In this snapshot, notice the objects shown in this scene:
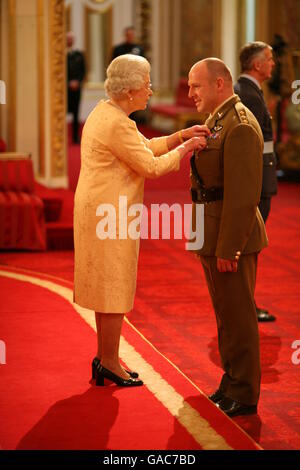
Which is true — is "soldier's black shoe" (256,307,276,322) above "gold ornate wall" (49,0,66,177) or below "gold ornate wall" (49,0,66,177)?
below

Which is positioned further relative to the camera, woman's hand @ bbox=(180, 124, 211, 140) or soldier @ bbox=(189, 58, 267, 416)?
woman's hand @ bbox=(180, 124, 211, 140)

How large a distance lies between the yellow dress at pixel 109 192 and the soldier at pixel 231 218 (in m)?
0.23

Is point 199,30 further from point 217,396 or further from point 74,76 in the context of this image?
point 217,396

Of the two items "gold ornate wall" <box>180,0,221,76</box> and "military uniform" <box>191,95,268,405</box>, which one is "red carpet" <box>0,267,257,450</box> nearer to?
"military uniform" <box>191,95,268,405</box>

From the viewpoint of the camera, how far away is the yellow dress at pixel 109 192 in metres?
4.25

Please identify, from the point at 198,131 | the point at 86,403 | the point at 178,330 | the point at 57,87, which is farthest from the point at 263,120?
the point at 57,87

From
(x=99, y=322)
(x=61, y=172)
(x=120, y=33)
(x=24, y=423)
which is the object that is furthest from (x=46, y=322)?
(x=120, y=33)

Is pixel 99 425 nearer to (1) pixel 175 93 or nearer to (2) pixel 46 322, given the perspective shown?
(2) pixel 46 322

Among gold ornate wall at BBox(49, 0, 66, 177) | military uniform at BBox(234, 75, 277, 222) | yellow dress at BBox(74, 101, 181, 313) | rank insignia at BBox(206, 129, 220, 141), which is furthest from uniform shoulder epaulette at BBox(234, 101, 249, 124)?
gold ornate wall at BBox(49, 0, 66, 177)

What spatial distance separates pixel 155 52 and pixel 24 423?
641 inches

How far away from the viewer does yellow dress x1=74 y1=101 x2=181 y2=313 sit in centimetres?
425

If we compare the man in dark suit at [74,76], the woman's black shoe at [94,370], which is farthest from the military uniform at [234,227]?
the man in dark suit at [74,76]

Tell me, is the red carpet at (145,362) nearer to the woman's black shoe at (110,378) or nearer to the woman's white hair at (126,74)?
the woman's black shoe at (110,378)

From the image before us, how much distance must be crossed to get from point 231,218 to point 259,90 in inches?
72.1
